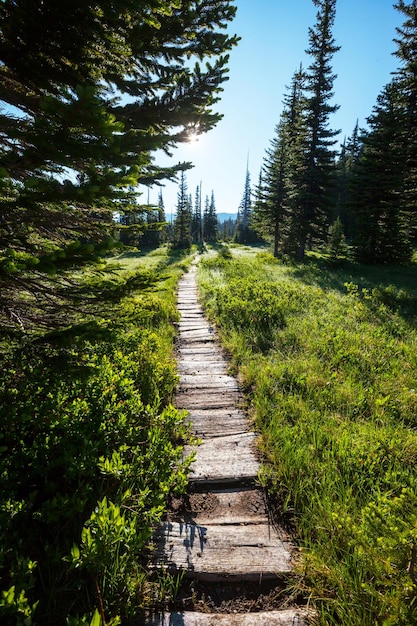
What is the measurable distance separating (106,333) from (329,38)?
107 ft

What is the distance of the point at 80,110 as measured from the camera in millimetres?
1865

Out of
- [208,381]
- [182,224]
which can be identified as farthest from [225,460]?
[182,224]

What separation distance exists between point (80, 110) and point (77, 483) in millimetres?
2956

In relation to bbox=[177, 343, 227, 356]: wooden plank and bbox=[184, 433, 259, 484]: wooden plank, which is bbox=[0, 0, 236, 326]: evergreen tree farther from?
bbox=[177, 343, 227, 356]: wooden plank

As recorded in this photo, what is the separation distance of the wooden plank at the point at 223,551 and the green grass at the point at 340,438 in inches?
8.2

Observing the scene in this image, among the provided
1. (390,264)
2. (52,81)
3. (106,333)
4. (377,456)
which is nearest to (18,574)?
(106,333)

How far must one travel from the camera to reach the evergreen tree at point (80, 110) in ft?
6.25

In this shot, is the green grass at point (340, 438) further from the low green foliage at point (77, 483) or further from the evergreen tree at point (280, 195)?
the evergreen tree at point (280, 195)

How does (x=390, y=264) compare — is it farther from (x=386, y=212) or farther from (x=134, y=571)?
(x=134, y=571)

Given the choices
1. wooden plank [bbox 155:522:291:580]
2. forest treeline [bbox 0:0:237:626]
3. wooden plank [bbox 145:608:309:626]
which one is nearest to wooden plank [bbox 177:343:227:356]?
forest treeline [bbox 0:0:237:626]

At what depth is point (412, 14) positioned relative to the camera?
70.7 ft

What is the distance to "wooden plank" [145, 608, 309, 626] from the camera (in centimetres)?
188

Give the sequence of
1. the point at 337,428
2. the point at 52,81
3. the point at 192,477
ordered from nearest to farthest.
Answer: the point at 52,81 < the point at 192,477 < the point at 337,428

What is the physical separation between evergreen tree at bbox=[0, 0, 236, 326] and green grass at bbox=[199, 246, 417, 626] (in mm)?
2793
